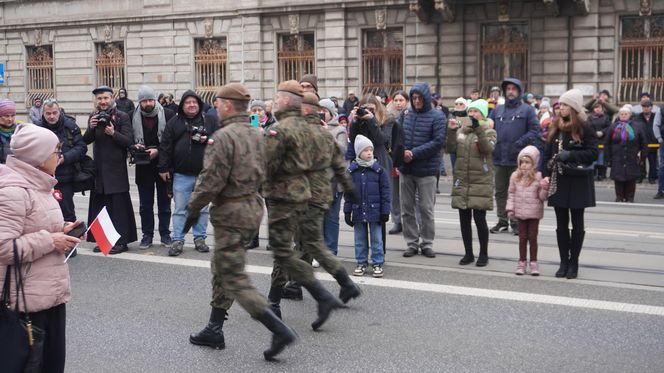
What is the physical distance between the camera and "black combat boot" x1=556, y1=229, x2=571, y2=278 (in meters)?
8.27

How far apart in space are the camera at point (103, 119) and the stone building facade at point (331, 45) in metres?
16.8

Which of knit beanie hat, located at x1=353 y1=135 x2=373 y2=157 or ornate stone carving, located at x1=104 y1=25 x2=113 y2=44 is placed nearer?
knit beanie hat, located at x1=353 y1=135 x2=373 y2=157

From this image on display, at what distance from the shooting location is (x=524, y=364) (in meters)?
5.68

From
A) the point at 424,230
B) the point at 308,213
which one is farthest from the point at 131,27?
the point at 308,213

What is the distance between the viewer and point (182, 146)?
966 cm

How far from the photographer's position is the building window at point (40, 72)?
116 feet

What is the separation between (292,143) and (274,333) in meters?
1.55

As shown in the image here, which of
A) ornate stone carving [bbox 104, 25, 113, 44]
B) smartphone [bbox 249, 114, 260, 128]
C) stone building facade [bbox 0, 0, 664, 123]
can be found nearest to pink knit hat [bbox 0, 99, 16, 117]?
smartphone [bbox 249, 114, 260, 128]

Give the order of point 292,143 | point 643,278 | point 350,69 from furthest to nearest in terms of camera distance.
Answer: point 350,69 < point 643,278 < point 292,143

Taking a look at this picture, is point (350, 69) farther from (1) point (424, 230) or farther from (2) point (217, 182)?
(2) point (217, 182)

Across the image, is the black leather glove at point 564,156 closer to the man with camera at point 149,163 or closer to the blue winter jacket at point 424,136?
the blue winter jacket at point 424,136

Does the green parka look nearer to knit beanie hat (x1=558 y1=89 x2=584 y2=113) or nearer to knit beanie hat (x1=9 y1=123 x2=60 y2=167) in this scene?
knit beanie hat (x1=558 y1=89 x2=584 y2=113)

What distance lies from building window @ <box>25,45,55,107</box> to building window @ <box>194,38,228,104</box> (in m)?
7.81

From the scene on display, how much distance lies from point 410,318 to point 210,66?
25143 mm
